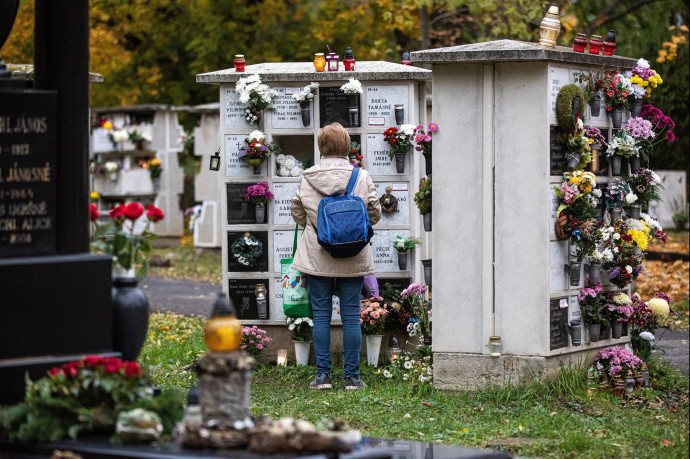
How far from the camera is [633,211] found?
8516 mm

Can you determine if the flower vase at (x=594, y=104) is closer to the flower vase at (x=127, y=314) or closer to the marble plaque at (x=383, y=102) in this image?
the marble plaque at (x=383, y=102)

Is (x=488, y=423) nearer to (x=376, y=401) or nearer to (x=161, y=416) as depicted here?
(x=376, y=401)

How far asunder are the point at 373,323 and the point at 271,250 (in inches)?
44.3

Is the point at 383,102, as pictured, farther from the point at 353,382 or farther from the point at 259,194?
the point at 353,382

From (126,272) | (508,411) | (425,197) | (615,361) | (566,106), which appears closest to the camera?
(126,272)

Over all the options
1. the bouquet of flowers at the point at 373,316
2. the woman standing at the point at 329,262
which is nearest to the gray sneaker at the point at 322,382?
the woman standing at the point at 329,262

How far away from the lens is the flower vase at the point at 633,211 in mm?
8492

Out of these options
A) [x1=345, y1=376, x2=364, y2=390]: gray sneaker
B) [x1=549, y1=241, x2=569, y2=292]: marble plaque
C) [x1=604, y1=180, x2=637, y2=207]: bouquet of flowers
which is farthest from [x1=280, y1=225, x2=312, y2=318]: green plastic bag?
[x1=604, y1=180, x2=637, y2=207]: bouquet of flowers

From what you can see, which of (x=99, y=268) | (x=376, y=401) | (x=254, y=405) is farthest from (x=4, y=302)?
(x=376, y=401)

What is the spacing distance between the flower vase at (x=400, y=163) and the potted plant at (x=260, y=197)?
106cm

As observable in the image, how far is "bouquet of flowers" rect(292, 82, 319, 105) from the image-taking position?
9258 mm

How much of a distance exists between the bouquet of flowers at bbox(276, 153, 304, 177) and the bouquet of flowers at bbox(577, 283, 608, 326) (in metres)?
2.63

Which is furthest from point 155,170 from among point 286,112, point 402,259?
point 402,259

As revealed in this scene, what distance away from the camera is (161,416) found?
5098 mm
